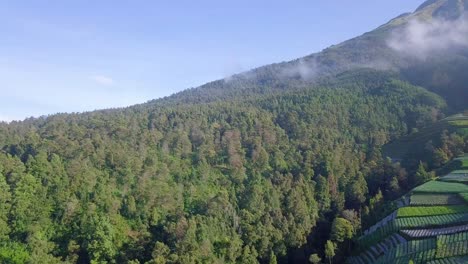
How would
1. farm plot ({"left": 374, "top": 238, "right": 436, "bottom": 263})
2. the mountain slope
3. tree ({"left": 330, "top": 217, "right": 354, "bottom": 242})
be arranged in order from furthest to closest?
the mountain slope < tree ({"left": 330, "top": 217, "right": 354, "bottom": 242}) < farm plot ({"left": 374, "top": 238, "right": 436, "bottom": 263})

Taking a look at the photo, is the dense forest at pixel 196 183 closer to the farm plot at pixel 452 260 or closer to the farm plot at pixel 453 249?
the farm plot at pixel 453 249

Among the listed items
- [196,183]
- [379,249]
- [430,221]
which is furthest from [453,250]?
[196,183]

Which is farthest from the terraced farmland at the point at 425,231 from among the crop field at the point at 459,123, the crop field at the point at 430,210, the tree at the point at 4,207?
the tree at the point at 4,207

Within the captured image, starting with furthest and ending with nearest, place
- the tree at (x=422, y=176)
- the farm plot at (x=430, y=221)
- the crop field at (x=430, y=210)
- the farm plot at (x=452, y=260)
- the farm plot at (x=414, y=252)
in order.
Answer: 1. the tree at (x=422, y=176)
2. the crop field at (x=430, y=210)
3. the farm plot at (x=430, y=221)
4. the farm plot at (x=414, y=252)
5. the farm plot at (x=452, y=260)

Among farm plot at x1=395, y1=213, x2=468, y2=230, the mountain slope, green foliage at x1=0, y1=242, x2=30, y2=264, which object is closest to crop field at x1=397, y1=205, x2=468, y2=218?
farm plot at x1=395, y1=213, x2=468, y2=230

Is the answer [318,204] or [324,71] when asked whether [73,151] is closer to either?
[318,204]

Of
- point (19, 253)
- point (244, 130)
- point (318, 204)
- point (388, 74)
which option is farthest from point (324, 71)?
point (19, 253)

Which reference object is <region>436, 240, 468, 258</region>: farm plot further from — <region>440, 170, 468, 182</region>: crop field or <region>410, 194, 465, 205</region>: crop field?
<region>440, 170, 468, 182</region>: crop field
